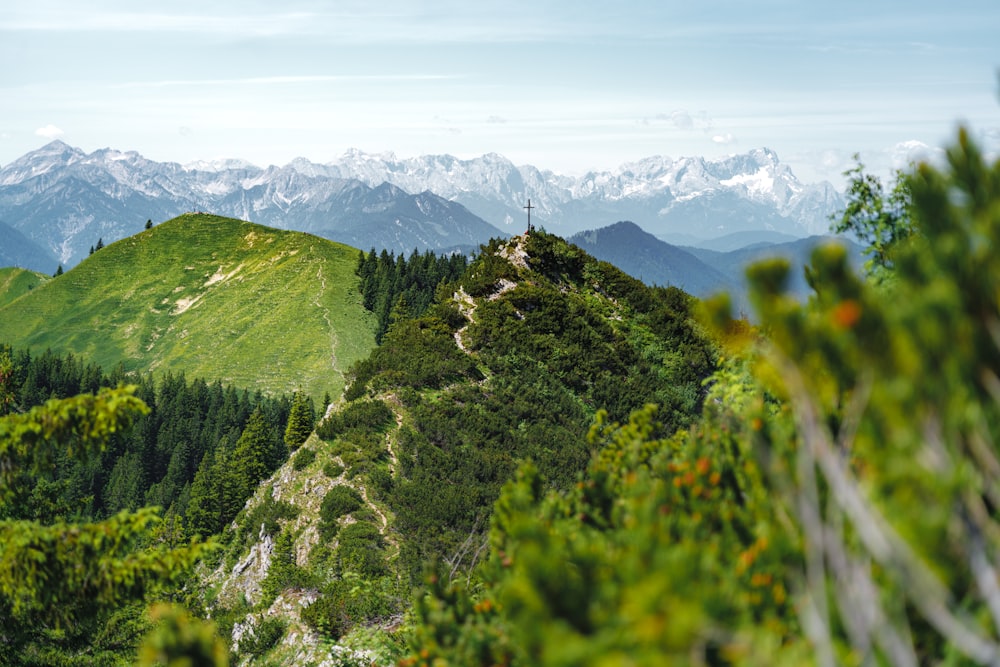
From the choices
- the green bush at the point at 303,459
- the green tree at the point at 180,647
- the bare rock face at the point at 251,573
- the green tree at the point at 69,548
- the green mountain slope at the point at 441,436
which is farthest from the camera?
the green bush at the point at 303,459

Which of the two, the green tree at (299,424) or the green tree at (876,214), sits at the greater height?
the green tree at (876,214)

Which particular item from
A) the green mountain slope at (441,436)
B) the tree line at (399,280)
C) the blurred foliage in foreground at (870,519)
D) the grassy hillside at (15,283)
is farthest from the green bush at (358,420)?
Answer: the grassy hillside at (15,283)

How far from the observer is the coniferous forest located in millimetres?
3033

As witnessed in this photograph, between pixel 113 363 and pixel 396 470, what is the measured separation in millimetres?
81659

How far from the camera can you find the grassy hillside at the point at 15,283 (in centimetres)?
14025

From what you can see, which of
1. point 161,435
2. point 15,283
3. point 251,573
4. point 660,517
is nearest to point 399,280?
point 161,435

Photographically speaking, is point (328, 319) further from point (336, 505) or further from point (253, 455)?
point (336, 505)

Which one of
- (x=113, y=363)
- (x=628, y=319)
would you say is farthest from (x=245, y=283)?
(x=628, y=319)

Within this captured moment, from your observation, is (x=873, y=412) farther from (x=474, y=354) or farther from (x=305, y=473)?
(x=474, y=354)

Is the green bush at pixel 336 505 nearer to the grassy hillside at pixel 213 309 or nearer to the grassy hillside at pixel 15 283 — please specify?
the grassy hillside at pixel 213 309

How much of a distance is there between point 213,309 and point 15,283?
73705mm

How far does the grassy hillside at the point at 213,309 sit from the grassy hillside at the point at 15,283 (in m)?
33.5

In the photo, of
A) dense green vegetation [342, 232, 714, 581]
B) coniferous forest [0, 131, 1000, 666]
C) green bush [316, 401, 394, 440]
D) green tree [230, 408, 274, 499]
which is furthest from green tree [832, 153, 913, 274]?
green tree [230, 408, 274, 499]

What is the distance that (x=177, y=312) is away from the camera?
10244cm
